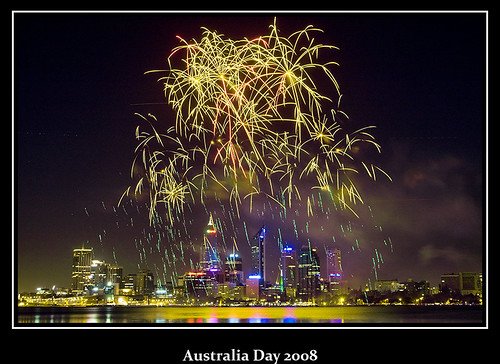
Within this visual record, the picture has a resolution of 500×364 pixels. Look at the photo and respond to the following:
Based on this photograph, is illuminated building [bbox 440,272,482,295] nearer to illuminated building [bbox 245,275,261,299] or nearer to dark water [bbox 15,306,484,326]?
dark water [bbox 15,306,484,326]

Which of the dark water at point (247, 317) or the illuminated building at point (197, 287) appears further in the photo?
the illuminated building at point (197, 287)

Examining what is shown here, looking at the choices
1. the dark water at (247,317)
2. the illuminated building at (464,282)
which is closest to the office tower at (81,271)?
the dark water at (247,317)

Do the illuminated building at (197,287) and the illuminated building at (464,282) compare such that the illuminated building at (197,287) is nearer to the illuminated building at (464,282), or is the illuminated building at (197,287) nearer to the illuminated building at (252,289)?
the illuminated building at (252,289)

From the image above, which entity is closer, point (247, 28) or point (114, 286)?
point (247, 28)

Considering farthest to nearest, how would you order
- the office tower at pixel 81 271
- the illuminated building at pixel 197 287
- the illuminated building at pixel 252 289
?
1. the illuminated building at pixel 252 289
2. the illuminated building at pixel 197 287
3. the office tower at pixel 81 271

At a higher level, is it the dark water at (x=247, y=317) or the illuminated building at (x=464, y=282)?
the illuminated building at (x=464, y=282)

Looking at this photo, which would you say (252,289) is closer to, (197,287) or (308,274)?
(197,287)

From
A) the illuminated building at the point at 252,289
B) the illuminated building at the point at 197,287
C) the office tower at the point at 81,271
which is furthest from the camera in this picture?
the illuminated building at the point at 252,289
